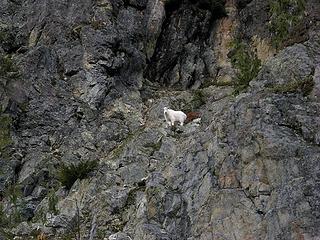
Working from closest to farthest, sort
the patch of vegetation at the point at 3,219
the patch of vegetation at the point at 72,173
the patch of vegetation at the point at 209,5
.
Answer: the patch of vegetation at the point at 3,219, the patch of vegetation at the point at 72,173, the patch of vegetation at the point at 209,5

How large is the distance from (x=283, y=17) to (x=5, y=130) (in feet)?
47.8

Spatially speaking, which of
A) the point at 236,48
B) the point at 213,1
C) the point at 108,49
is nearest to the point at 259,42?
the point at 236,48

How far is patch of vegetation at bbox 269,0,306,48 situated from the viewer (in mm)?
23797

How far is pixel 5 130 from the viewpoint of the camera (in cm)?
2178

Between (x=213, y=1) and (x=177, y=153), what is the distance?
556 inches

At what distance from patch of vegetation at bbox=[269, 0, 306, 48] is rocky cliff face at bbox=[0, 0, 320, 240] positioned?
72 millimetres

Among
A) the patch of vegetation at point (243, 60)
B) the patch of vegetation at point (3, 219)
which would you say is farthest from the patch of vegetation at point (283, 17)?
the patch of vegetation at point (3, 219)

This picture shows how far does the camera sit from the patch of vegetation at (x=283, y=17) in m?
23.8

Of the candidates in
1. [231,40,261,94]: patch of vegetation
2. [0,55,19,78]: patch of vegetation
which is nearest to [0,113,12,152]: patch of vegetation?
[0,55,19,78]: patch of vegetation

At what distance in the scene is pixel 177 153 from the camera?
59.6 feet

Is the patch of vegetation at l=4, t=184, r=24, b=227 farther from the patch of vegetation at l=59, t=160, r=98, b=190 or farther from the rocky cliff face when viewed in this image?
the patch of vegetation at l=59, t=160, r=98, b=190

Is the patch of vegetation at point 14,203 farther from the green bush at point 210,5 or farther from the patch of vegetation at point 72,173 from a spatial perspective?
the green bush at point 210,5

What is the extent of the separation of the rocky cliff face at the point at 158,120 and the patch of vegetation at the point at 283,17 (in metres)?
0.07

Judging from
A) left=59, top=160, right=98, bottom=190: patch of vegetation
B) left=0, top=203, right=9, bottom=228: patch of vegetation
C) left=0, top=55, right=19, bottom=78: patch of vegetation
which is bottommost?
left=0, top=203, right=9, bottom=228: patch of vegetation
